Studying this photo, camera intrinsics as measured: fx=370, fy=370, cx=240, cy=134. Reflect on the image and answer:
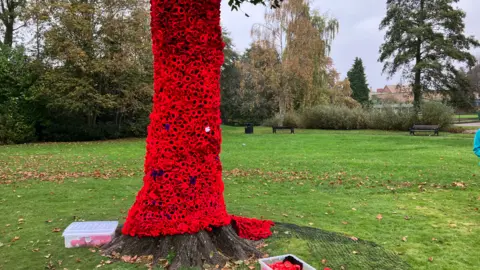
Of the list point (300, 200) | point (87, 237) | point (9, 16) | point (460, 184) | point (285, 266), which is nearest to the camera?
point (285, 266)

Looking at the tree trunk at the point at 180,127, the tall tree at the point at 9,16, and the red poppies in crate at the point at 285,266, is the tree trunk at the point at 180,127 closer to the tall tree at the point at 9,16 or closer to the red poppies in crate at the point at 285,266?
the red poppies in crate at the point at 285,266

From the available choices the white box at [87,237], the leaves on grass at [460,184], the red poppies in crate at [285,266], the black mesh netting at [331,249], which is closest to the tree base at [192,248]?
the white box at [87,237]

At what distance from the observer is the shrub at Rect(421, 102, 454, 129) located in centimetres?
2792

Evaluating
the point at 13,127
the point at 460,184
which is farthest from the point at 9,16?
the point at 460,184

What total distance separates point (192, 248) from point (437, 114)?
1134 inches

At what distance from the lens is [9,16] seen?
2772 centimetres

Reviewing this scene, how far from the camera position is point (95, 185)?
8.94 meters

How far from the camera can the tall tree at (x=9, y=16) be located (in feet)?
89.7

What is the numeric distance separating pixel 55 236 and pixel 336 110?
3021 centimetres

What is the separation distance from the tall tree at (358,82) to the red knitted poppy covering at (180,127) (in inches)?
2464

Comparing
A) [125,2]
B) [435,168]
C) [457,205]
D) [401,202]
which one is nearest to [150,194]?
[401,202]

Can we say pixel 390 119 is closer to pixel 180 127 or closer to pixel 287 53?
pixel 287 53

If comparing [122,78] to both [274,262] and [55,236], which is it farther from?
[274,262]

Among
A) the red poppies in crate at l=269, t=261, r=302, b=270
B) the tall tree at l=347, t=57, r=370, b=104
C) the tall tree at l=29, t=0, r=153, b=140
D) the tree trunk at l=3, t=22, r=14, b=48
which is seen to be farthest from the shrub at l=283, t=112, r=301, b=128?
the tall tree at l=347, t=57, r=370, b=104
